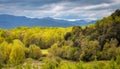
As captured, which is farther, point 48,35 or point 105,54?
point 48,35

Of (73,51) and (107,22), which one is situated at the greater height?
(107,22)

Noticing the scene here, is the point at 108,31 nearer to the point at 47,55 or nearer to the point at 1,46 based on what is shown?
the point at 47,55

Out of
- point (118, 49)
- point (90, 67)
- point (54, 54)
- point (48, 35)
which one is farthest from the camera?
point (48, 35)

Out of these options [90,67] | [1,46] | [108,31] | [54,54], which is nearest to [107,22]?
[108,31]

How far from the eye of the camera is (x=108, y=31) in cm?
12712

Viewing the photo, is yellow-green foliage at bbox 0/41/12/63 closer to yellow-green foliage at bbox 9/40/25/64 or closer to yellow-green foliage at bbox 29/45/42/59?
yellow-green foliage at bbox 9/40/25/64

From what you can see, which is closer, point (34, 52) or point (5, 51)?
point (5, 51)

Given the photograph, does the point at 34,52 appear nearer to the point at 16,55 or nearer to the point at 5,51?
the point at 5,51

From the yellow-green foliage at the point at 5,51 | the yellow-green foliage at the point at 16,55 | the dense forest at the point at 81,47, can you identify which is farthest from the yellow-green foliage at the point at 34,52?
the yellow-green foliage at the point at 5,51

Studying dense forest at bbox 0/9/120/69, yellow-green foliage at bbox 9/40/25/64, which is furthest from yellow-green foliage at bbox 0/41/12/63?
yellow-green foliage at bbox 9/40/25/64

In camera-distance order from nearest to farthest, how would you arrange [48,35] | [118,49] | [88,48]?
[118,49]
[88,48]
[48,35]

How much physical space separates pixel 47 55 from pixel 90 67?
77.9 metres

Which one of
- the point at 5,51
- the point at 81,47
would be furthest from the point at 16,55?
the point at 81,47

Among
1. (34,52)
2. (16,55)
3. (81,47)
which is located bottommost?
(34,52)
